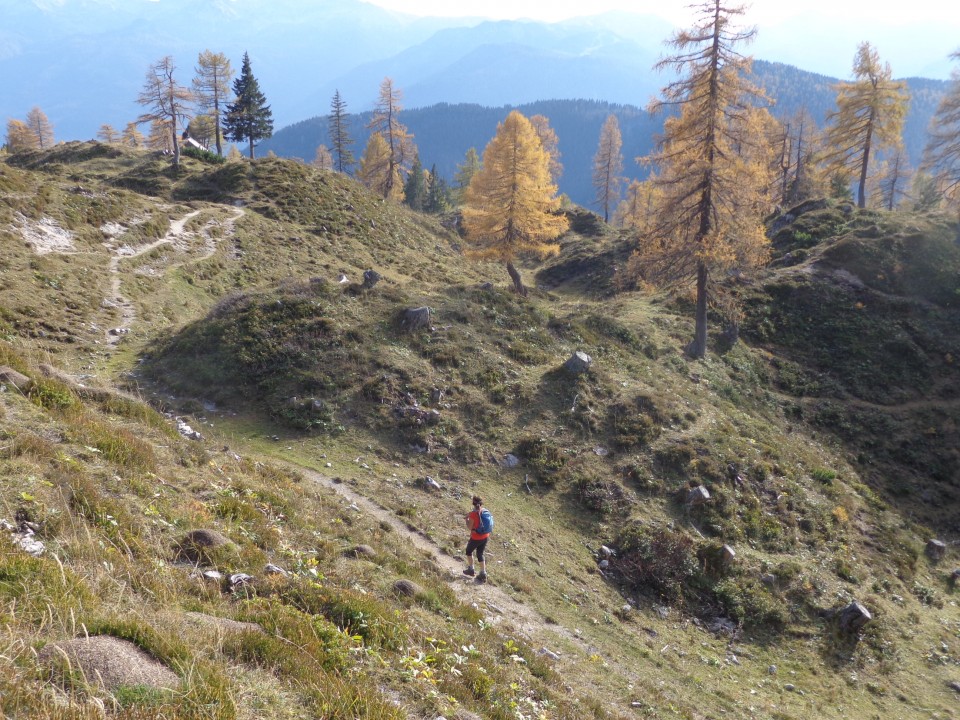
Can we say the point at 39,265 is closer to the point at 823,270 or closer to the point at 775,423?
the point at 775,423

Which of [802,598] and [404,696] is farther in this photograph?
[802,598]

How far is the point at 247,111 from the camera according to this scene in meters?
71.4

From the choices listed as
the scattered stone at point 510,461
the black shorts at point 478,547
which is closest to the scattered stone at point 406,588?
the black shorts at point 478,547

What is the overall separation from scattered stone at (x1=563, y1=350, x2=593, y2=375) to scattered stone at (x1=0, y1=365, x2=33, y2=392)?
1685 centimetres

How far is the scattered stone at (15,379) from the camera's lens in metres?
9.56

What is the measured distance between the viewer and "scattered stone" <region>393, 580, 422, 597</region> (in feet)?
28.6

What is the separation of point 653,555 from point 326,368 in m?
12.5

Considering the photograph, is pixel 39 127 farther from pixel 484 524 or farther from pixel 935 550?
pixel 935 550

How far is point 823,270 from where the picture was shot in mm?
36750

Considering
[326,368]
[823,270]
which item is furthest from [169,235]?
[823,270]

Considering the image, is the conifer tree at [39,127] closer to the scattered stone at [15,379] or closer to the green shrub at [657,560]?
the scattered stone at [15,379]

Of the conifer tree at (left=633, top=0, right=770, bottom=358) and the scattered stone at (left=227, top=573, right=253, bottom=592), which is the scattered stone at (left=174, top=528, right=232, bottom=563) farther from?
the conifer tree at (left=633, top=0, right=770, bottom=358)

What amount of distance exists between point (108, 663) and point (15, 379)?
8.50m

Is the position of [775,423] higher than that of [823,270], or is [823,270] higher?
[823,270]
